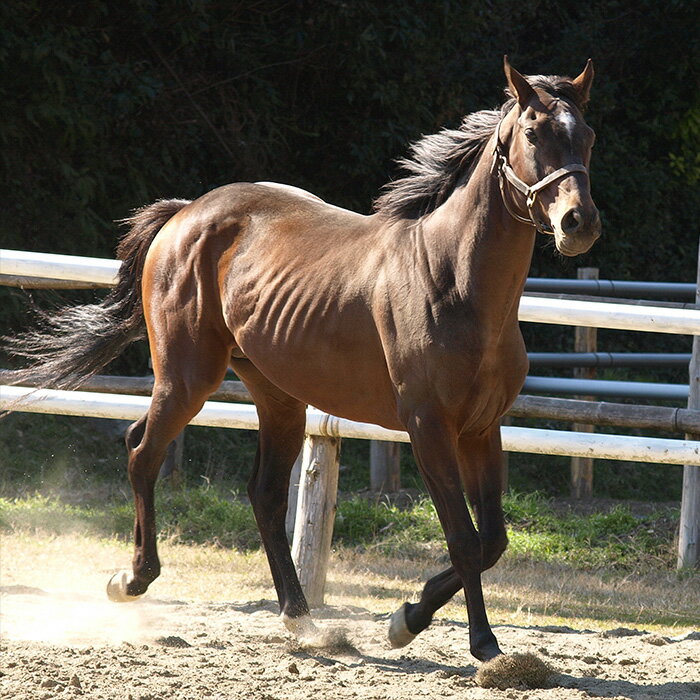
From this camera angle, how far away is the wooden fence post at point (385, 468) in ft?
25.7

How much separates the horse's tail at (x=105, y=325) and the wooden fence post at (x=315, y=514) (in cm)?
104

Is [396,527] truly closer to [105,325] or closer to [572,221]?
[105,325]

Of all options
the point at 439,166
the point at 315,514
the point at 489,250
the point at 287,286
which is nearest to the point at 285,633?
the point at 315,514

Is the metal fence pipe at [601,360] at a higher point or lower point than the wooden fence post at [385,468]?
higher

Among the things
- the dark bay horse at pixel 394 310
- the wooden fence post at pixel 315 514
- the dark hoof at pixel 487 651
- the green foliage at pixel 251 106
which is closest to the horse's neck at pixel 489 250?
the dark bay horse at pixel 394 310

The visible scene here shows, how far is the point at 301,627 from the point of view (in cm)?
429

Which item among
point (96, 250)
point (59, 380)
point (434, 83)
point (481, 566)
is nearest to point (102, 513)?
point (59, 380)

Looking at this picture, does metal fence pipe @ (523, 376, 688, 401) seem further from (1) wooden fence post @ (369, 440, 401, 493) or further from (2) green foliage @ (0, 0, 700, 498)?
(2) green foliage @ (0, 0, 700, 498)

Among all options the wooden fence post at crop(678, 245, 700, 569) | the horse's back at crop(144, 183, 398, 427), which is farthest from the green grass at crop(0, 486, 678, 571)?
the horse's back at crop(144, 183, 398, 427)

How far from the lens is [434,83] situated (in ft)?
35.1

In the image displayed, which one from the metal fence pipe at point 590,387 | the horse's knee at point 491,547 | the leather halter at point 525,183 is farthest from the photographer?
the metal fence pipe at point 590,387

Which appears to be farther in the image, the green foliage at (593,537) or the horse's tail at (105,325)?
the green foliage at (593,537)

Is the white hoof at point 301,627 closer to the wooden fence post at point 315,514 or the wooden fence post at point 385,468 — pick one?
the wooden fence post at point 315,514

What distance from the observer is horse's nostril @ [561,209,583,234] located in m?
3.19
